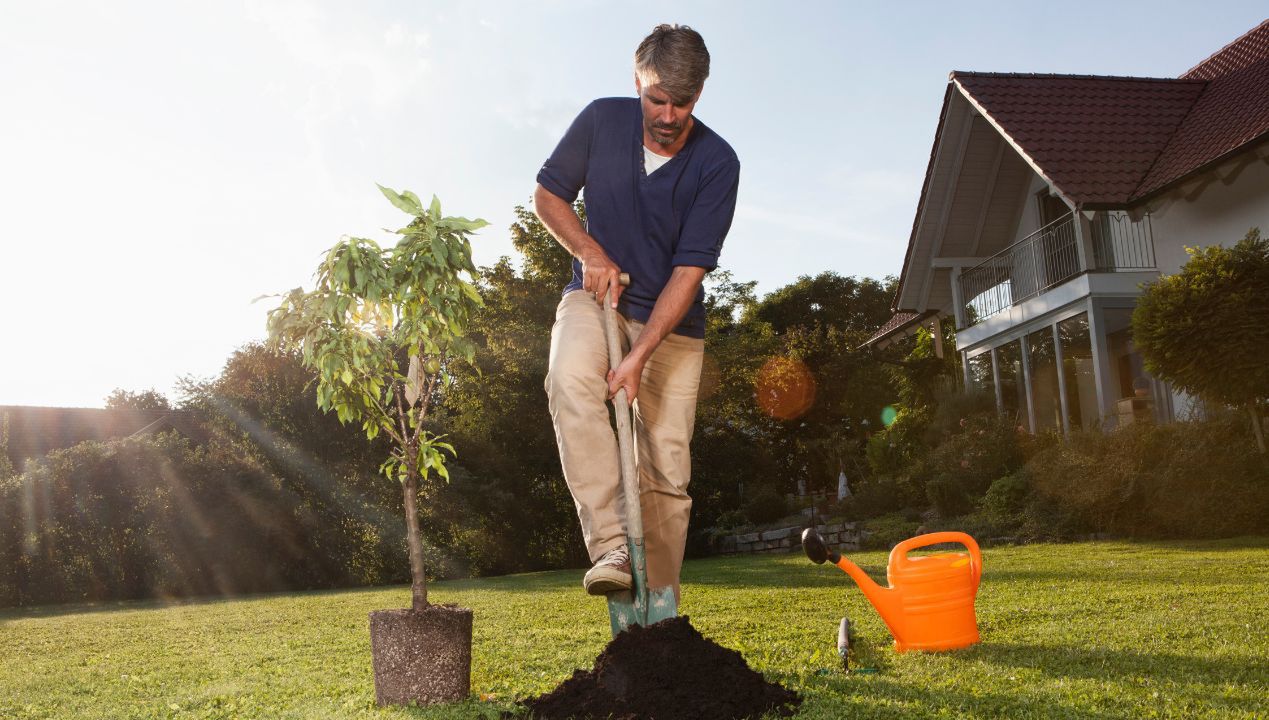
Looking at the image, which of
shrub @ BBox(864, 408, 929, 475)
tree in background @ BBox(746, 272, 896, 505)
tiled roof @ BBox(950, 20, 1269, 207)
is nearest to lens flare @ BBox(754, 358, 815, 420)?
tree in background @ BBox(746, 272, 896, 505)

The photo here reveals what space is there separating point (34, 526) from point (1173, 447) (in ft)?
45.8

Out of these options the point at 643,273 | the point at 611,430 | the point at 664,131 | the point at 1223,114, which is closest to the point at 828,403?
the point at 1223,114

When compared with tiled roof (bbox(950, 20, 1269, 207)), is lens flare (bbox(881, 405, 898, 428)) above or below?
below

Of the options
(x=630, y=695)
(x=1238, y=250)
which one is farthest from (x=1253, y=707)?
(x=1238, y=250)

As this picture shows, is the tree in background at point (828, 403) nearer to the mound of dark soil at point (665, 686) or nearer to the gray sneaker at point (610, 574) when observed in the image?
the gray sneaker at point (610, 574)

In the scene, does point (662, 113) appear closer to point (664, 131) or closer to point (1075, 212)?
point (664, 131)

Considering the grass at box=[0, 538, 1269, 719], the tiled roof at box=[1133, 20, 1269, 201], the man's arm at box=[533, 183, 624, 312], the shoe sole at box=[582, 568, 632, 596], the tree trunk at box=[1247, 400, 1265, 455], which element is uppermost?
the tiled roof at box=[1133, 20, 1269, 201]

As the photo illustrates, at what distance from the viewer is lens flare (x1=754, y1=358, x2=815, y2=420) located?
32.1m

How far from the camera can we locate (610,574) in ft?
10.7

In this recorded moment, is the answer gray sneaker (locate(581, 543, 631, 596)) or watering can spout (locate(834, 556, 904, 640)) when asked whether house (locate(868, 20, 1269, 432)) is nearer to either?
watering can spout (locate(834, 556, 904, 640))

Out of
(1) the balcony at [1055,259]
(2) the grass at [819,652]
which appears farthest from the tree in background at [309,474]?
(1) the balcony at [1055,259]

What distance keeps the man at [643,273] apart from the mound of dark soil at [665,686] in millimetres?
356

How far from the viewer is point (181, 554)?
14.8m

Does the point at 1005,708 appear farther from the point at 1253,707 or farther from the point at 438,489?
the point at 438,489
